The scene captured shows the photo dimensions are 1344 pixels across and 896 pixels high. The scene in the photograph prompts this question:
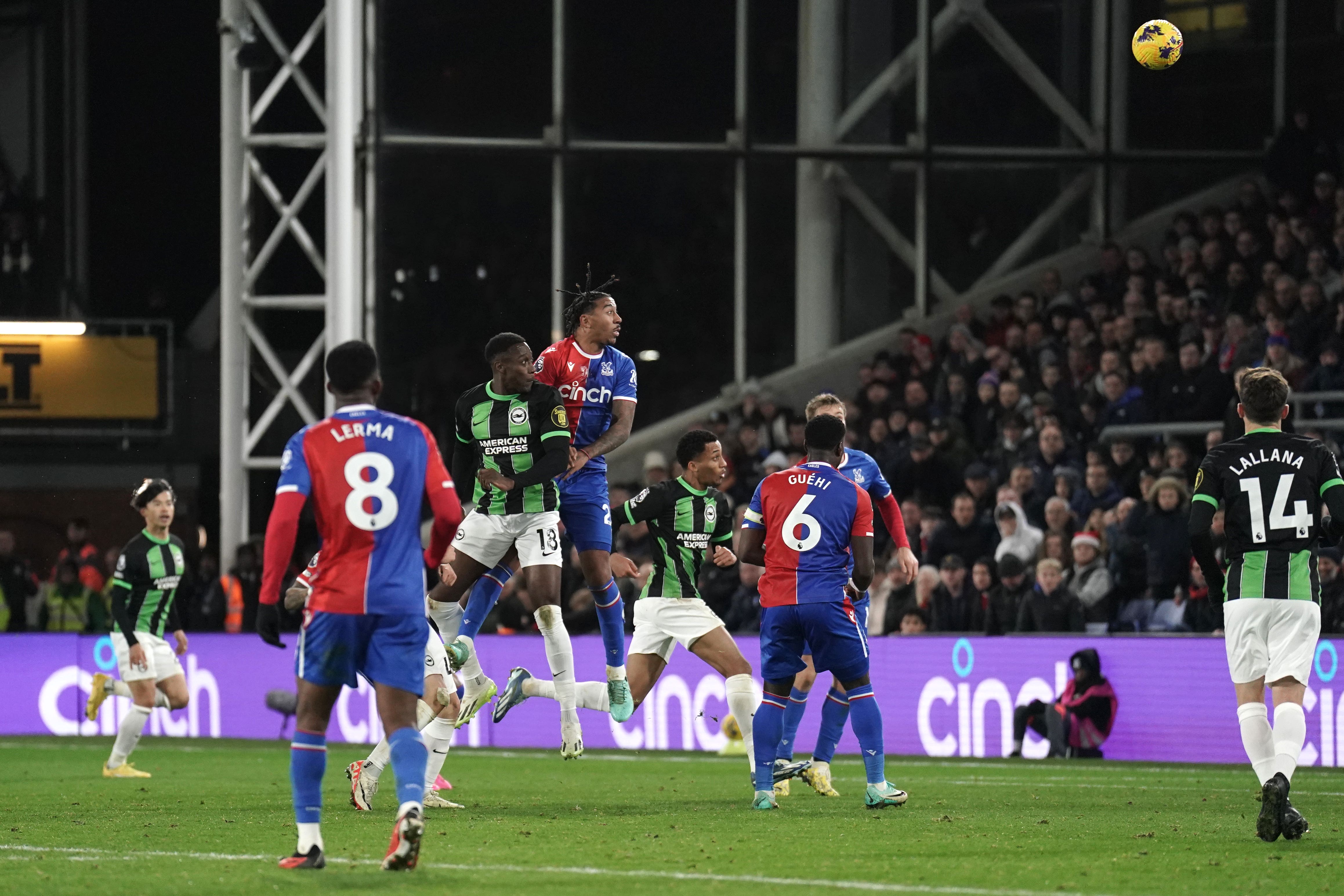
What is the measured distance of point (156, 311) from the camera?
83.3 ft

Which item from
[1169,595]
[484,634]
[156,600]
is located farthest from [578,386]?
[484,634]

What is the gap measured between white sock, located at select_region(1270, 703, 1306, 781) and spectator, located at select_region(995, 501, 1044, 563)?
27.9 feet

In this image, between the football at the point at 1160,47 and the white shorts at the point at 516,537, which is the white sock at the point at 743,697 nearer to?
the white shorts at the point at 516,537

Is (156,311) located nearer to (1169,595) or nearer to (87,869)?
(1169,595)

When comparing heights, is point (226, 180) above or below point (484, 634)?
above

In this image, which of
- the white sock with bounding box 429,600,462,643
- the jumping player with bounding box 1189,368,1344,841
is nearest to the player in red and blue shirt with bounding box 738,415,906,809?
the white sock with bounding box 429,600,462,643

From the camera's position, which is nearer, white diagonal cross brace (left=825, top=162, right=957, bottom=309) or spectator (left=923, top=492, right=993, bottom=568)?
spectator (left=923, top=492, right=993, bottom=568)

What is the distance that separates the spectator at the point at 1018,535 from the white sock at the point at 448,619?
737 centimetres

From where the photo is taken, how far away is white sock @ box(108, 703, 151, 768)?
14633mm

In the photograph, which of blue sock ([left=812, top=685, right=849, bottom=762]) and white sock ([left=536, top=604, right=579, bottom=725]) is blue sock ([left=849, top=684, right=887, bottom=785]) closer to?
blue sock ([left=812, top=685, right=849, bottom=762])

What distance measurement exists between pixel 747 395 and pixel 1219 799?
1246 cm

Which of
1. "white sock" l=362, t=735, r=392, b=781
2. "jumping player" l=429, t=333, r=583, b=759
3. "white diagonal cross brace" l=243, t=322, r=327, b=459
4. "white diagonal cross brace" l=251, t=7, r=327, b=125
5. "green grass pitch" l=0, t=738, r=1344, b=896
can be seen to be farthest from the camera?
"white diagonal cross brace" l=243, t=322, r=327, b=459

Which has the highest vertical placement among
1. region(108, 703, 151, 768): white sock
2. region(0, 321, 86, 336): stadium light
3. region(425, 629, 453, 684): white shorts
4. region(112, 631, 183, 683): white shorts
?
region(0, 321, 86, 336): stadium light

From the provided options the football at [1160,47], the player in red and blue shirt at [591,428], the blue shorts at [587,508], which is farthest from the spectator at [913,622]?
the blue shorts at [587,508]
